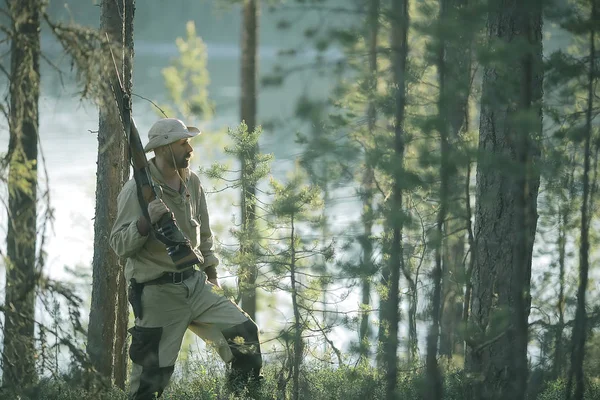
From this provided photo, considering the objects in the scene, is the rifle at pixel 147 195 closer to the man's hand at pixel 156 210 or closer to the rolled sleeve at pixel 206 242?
the man's hand at pixel 156 210

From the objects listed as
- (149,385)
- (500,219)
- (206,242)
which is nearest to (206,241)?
(206,242)

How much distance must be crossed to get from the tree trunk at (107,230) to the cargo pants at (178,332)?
74 cm

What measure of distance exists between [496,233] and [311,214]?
1.71 metres

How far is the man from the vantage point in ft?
19.4

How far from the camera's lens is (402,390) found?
6445 millimetres

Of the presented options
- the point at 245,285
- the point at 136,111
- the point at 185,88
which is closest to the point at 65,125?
the point at 136,111

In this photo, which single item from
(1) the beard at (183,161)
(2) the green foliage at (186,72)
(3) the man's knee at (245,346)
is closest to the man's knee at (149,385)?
(3) the man's knee at (245,346)

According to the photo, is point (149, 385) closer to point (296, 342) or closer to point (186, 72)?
point (296, 342)

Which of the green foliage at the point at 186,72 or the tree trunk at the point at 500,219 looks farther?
the green foliage at the point at 186,72

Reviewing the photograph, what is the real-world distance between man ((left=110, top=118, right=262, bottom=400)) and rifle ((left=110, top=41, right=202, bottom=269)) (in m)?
0.14

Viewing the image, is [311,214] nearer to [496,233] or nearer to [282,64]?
[496,233]

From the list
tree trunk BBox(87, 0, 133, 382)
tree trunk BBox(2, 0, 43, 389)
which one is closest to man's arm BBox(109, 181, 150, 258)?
tree trunk BBox(87, 0, 133, 382)

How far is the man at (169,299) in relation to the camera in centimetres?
590

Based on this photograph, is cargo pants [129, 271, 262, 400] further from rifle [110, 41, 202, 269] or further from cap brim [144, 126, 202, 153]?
cap brim [144, 126, 202, 153]
